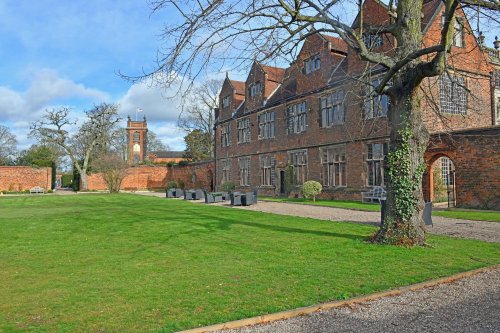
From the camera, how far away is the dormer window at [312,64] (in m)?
26.4

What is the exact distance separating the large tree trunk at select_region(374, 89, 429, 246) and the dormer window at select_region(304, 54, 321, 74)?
1790 centimetres

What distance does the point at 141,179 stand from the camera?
53.8 m

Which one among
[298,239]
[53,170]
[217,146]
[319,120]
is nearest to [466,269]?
[298,239]

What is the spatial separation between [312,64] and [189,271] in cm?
2243

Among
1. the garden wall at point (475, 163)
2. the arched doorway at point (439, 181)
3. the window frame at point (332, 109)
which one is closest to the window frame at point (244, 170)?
the window frame at point (332, 109)

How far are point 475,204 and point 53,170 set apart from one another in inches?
1986

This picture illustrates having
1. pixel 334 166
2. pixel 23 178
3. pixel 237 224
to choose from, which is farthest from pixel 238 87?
pixel 23 178

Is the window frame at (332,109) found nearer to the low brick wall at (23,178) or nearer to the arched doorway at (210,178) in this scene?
the arched doorway at (210,178)

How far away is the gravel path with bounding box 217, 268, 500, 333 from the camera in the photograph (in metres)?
4.40

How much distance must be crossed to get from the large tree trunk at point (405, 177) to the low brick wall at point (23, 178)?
5087cm

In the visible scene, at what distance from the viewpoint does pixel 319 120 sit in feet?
86.1

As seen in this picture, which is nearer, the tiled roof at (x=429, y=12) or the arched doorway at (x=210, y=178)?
the tiled roof at (x=429, y=12)

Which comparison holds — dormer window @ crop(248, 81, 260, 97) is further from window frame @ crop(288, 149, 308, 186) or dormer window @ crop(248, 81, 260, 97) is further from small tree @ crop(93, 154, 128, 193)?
small tree @ crop(93, 154, 128, 193)

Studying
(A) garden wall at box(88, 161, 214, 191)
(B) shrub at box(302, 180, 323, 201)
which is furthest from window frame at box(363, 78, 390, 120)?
(A) garden wall at box(88, 161, 214, 191)
